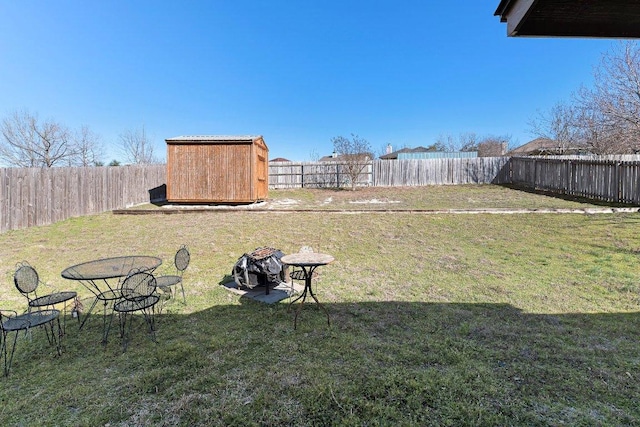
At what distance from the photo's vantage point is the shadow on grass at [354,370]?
1.96 m

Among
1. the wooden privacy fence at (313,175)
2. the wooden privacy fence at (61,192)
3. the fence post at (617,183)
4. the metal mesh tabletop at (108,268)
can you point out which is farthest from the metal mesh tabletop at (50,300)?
the wooden privacy fence at (313,175)

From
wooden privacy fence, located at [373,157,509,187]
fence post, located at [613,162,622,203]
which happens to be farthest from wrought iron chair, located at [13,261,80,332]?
wooden privacy fence, located at [373,157,509,187]

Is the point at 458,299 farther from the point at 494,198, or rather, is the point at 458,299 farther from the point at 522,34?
the point at 494,198

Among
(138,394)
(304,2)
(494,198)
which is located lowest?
(138,394)

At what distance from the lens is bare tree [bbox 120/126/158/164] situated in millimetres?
28516

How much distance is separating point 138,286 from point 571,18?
4155mm

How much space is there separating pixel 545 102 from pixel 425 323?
25484mm

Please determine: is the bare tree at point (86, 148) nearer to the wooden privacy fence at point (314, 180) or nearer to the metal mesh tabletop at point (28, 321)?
the wooden privacy fence at point (314, 180)

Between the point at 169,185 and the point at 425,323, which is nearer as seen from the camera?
the point at 425,323

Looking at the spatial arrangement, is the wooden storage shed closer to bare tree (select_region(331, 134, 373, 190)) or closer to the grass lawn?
the grass lawn

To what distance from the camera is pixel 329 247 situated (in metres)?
6.46

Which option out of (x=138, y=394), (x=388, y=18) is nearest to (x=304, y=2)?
(x=388, y=18)

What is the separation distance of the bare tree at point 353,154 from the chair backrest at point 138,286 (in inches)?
553

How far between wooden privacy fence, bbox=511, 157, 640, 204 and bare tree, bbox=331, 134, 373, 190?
789cm
